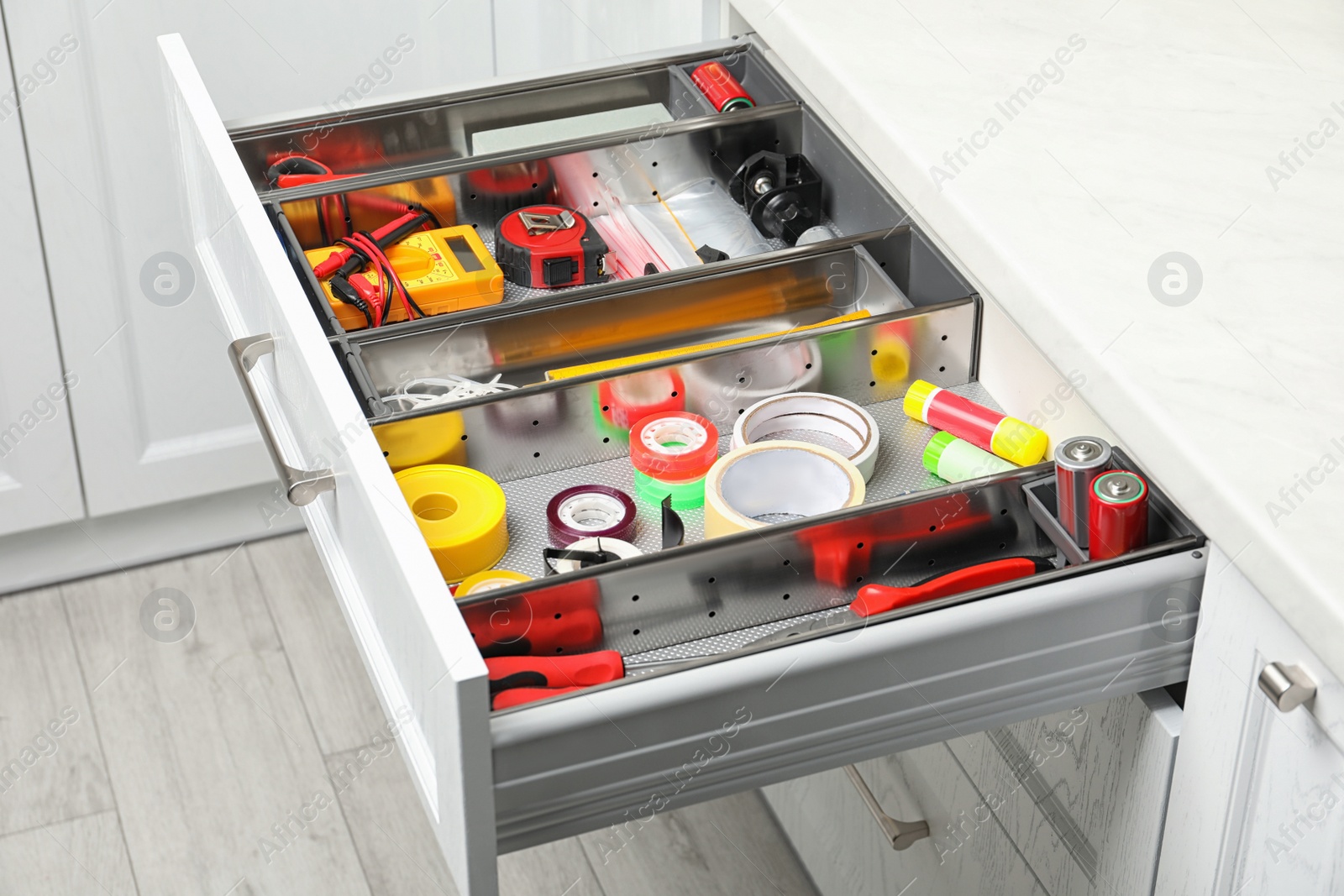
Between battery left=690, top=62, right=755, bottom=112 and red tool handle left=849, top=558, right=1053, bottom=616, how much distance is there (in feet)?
1.87

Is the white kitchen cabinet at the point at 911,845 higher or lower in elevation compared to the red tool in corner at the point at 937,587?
lower

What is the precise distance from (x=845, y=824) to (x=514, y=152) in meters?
0.77

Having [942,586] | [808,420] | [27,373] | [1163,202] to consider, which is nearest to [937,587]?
[942,586]

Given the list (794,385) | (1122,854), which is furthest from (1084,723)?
(794,385)

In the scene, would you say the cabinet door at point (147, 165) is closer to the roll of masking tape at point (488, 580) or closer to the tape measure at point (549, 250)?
the tape measure at point (549, 250)

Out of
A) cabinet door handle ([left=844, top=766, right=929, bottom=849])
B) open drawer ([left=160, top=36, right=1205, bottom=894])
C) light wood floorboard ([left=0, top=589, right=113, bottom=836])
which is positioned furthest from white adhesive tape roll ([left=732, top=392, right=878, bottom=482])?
light wood floorboard ([left=0, top=589, right=113, bottom=836])

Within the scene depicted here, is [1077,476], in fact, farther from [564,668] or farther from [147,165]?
[147,165]

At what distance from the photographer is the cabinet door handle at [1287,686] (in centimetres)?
78

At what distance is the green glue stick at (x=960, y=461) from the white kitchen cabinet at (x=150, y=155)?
75cm

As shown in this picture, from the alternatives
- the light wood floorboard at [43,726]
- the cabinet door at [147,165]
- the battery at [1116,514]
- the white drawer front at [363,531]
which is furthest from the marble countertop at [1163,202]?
the light wood floorboard at [43,726]

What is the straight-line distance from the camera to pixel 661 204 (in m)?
1.27

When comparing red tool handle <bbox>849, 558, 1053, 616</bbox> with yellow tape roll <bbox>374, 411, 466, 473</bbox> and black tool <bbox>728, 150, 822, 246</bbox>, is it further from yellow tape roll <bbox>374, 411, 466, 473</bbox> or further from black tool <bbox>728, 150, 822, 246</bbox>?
black tool <bbox>728, 150, 822, 246</bbox>

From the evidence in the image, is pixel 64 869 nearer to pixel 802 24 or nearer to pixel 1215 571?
pixel 802 24

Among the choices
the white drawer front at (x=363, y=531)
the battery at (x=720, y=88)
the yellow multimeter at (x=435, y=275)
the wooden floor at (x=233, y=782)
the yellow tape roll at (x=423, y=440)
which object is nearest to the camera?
the white drawer front at (x=363, y=531)
